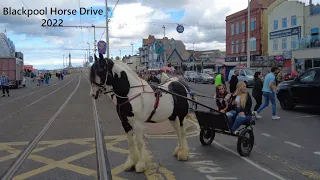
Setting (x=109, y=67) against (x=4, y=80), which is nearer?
(x=109, y=67)

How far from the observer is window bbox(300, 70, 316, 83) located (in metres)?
13.1

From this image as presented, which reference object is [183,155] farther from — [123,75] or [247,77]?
[247,77]

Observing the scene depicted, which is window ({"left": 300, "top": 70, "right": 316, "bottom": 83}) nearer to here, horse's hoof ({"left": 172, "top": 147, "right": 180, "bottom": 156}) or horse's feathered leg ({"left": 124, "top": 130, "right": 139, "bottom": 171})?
horse's hoof ({"left": 172, "top": 147, "right": 180, "bottom": 156})

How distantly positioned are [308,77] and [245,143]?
25.9 ft

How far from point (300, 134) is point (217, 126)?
11.0 feet

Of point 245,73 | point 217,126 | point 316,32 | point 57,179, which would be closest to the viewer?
point 57,179

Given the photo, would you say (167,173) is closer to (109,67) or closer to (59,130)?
(109,67)

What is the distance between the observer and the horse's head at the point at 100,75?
17.5 feet

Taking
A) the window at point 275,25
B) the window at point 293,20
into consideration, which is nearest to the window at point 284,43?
the window at point 293,20

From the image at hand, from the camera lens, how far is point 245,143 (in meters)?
6.74

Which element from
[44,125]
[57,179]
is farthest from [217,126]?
[44,125]

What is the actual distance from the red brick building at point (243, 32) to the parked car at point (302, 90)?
120 ft

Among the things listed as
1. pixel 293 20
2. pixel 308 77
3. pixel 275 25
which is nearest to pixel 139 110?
pixel 308 77

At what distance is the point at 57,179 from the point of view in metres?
5.25
